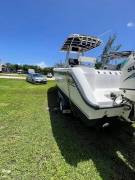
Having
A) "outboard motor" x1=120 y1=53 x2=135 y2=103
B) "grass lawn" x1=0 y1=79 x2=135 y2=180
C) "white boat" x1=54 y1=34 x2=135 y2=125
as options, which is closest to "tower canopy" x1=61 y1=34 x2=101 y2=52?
"white boat" x1=54 y1=34 x2=135 y2=125

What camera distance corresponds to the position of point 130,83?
3.79 m

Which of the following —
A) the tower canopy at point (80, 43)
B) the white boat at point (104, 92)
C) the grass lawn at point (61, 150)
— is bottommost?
the grass lawn at point (61, 150)

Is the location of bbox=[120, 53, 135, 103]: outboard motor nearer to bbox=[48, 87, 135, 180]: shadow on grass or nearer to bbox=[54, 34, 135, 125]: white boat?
bbox=[54, 34, 135, 125]: white boat

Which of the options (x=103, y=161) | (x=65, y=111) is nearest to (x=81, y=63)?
(x=65, y=111)

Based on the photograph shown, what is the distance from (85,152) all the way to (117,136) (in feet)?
4.34

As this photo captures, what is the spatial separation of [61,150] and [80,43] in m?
6.76

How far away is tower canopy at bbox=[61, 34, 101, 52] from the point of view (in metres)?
9.23

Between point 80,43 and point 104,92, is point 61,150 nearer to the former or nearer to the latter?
point 104,92

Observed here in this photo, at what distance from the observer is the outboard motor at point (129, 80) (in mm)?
3665

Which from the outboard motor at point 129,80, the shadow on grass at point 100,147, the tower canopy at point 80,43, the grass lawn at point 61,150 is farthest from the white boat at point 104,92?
the tower canopy at point 80,43

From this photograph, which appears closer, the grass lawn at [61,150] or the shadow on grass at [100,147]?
the grass lawn at [61,150]

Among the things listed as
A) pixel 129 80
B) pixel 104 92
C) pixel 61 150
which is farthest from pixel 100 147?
pixel 129 80

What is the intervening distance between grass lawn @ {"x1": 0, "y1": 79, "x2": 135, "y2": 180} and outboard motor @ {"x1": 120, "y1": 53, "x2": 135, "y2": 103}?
1356 mm

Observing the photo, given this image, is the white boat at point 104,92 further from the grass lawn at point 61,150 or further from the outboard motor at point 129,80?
the grass lawn at point 61,150
